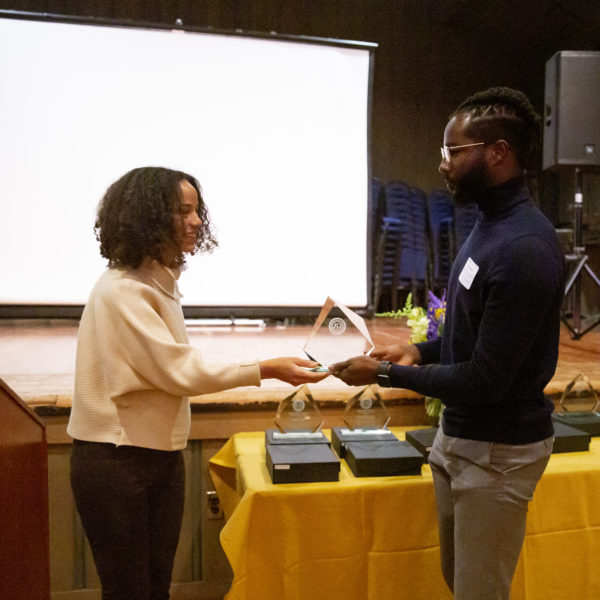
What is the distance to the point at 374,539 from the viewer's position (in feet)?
5.13

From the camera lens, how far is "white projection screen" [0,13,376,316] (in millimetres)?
3398

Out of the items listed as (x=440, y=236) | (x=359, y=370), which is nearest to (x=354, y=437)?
(x=359, y=370)

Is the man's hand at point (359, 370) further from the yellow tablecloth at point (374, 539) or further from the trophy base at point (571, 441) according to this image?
the trophy base at point (571, 441)

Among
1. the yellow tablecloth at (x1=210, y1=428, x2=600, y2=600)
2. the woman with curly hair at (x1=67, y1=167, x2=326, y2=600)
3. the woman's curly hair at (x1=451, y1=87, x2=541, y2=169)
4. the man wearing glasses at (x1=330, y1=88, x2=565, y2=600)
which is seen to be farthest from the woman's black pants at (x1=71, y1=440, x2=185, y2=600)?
the woman's curly hair at (x1=451, y1=87, x2=541, y2=169)

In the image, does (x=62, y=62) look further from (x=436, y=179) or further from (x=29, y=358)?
(x=436, y=179)

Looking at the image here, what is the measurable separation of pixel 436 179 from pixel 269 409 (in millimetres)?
4606

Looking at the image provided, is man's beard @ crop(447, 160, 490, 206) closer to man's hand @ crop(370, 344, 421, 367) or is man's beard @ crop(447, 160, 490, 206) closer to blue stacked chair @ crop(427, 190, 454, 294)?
man's hand @ crop(370, 344, 421, 367)

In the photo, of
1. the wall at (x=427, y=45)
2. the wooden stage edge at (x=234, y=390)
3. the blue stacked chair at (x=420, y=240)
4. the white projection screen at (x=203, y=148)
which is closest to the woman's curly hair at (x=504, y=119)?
the wooden stage edge at (x=234, y=390)

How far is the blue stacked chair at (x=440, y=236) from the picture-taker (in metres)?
5.38

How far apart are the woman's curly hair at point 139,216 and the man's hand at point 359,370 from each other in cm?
53

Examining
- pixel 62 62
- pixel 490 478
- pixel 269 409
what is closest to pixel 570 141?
pixel 269 409

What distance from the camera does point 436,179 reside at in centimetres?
600

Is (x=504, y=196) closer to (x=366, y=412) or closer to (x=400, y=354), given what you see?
(x=400, y=354)

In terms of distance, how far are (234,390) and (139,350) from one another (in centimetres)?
84
